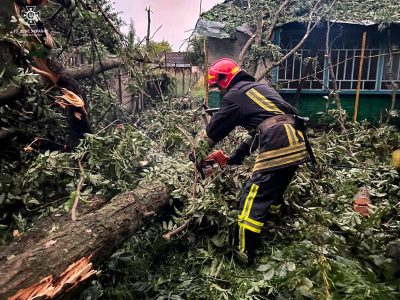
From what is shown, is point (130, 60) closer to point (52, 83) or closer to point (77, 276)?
point (52, 83)

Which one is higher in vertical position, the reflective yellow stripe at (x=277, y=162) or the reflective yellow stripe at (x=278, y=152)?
the reflective yellow stripe at (x=278, y=152)

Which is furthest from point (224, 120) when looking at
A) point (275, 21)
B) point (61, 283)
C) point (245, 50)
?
point (275, 21)

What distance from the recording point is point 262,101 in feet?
8.96

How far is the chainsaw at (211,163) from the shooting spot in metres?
2.94

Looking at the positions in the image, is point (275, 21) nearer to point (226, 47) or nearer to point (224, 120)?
point (226, 47)

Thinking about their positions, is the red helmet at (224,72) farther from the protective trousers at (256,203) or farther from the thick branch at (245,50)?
the thick branch at (245,50)

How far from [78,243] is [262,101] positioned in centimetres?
175

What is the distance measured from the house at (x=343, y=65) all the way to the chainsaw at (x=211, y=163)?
450cm

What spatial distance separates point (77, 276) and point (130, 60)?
286cm

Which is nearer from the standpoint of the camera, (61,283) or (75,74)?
(61,283)

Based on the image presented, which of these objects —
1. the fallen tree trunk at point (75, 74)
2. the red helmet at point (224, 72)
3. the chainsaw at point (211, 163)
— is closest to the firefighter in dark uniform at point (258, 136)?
the red helmet at point (224, 72)

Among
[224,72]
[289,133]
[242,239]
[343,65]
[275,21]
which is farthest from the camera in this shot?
[343,65]

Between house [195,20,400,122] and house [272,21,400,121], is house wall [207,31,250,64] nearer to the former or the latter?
house [195,20,400,122]

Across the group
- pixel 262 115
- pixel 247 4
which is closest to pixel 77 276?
pixel 262 115
